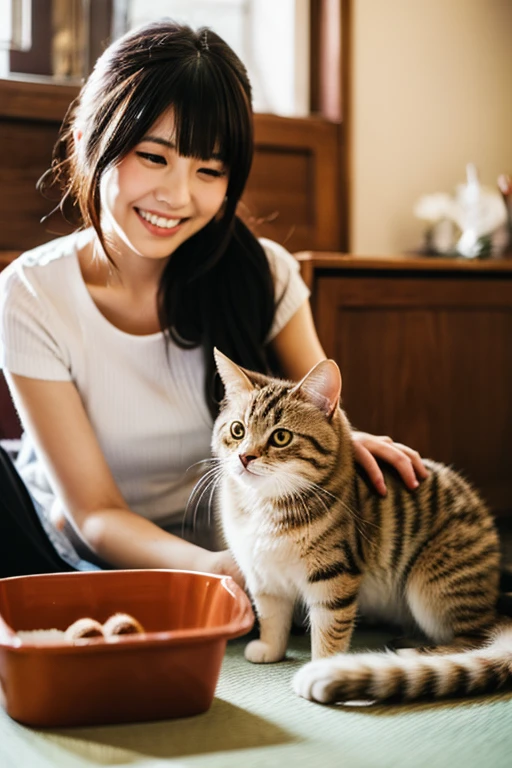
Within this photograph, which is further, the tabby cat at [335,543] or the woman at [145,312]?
the woman at [145,312]

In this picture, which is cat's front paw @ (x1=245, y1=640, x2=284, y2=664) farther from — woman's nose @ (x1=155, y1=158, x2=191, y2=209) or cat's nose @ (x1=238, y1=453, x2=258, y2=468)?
woman's nose @ (x1=155, y1=158, x2=191, y2=209)

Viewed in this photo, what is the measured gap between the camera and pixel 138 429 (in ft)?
5.68

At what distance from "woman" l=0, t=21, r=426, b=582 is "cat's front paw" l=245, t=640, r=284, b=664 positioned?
0.42 feet

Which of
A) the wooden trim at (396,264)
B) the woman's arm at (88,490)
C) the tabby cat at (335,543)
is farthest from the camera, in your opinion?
the wooden trim at (396,264)

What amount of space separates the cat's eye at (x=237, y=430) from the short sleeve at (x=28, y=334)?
44 cm

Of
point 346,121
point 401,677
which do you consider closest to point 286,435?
point 401,677

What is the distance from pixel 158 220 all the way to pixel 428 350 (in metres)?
1.13

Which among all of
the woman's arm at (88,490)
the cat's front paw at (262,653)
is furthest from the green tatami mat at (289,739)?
the woman's arm at (88,490)

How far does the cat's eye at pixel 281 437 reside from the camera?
130 cm

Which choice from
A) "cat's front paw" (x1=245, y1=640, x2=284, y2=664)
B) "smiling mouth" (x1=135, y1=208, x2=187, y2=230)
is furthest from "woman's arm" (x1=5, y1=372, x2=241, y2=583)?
"smiling mouth" (x1=135, y1=208, x2=187, y2=230)

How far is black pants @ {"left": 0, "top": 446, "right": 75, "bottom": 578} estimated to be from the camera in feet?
4.92

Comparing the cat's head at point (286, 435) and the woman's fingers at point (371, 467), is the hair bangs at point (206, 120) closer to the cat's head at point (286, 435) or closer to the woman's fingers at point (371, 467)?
the cat's head at point (286, 435)

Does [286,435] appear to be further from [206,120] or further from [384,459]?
[206,120]

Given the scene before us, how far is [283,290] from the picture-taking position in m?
1.82
